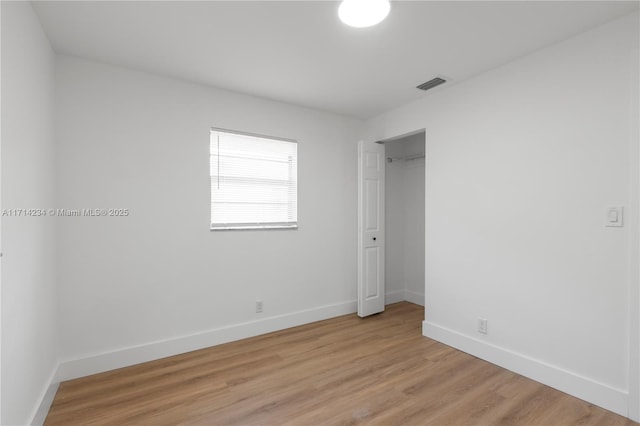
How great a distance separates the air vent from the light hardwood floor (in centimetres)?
260

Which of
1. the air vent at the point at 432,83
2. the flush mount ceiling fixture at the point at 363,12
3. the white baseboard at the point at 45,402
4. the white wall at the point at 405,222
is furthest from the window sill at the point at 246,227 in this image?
the flush mount ceiling fixture at the point at 363,12

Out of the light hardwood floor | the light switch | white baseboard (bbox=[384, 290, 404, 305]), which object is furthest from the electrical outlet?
white baseboard (bbox=[384, 290, 404, 305])

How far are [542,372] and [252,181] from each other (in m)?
3.10

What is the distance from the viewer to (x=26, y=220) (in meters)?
1.80

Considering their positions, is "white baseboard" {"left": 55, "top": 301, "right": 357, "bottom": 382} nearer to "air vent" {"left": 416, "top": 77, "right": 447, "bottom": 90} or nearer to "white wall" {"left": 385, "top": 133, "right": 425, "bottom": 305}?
"white wall" {"left": 385, "top": 133, "right": 425, "bottom": 305}

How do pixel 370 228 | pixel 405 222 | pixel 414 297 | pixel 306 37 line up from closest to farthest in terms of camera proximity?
1. pixel 306 37
2. pixel 370 228
3. pixel 414 297
4. pixel 405 222

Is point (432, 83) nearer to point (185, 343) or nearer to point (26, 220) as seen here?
point (26, 220)

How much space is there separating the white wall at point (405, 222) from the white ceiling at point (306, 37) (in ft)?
5.55

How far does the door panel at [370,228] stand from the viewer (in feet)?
12.8

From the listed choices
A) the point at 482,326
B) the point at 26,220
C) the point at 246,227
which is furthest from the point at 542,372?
the point at 26,220

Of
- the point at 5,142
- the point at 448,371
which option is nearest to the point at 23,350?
the point at 5,142

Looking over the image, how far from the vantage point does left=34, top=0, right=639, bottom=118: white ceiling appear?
195 centimetres

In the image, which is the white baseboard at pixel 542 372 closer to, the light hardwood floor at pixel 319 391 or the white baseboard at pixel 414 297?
the light hardwood floor at pixel 319 391

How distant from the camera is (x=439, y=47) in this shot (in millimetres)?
2406
